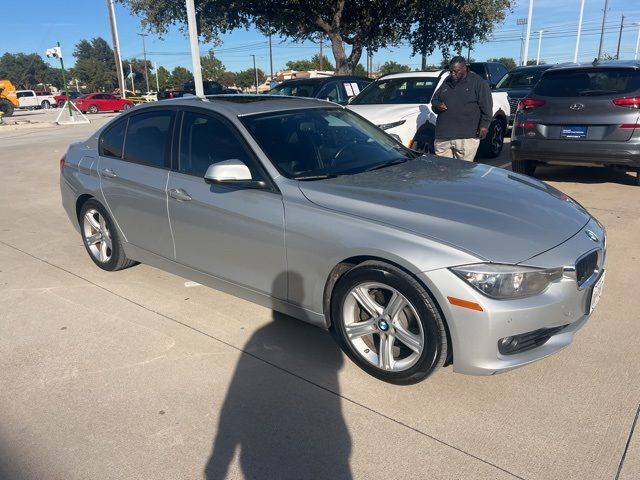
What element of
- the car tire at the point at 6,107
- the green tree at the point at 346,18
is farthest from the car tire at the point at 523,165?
the car tire at the point at 6,107

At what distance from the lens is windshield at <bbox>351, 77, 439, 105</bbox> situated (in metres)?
8.52

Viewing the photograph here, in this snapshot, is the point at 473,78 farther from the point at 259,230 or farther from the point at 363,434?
the point at 363,434

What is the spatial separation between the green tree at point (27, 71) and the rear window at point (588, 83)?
11934cm

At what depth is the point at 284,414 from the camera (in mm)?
2842

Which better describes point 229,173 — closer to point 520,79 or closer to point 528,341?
point 528,341

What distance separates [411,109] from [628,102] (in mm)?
2862

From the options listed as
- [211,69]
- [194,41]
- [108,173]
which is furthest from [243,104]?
[211,69]

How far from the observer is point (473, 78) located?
21.0 ft

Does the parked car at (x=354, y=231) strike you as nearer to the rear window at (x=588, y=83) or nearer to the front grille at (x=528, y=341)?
the front grille at (x=528, y=341)

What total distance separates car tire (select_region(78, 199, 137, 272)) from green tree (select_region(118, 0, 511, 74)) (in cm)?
1572

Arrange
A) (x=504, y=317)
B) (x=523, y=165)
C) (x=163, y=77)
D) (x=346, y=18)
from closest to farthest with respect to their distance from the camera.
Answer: (x=504, y=317)
(x=523, y=165)
(x=346, y=18)
(x=163, y=77)

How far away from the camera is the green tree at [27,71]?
10812cm

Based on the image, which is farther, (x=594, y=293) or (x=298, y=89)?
(x=298, y=89)

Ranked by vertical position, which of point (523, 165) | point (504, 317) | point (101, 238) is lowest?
point (101, 238)
